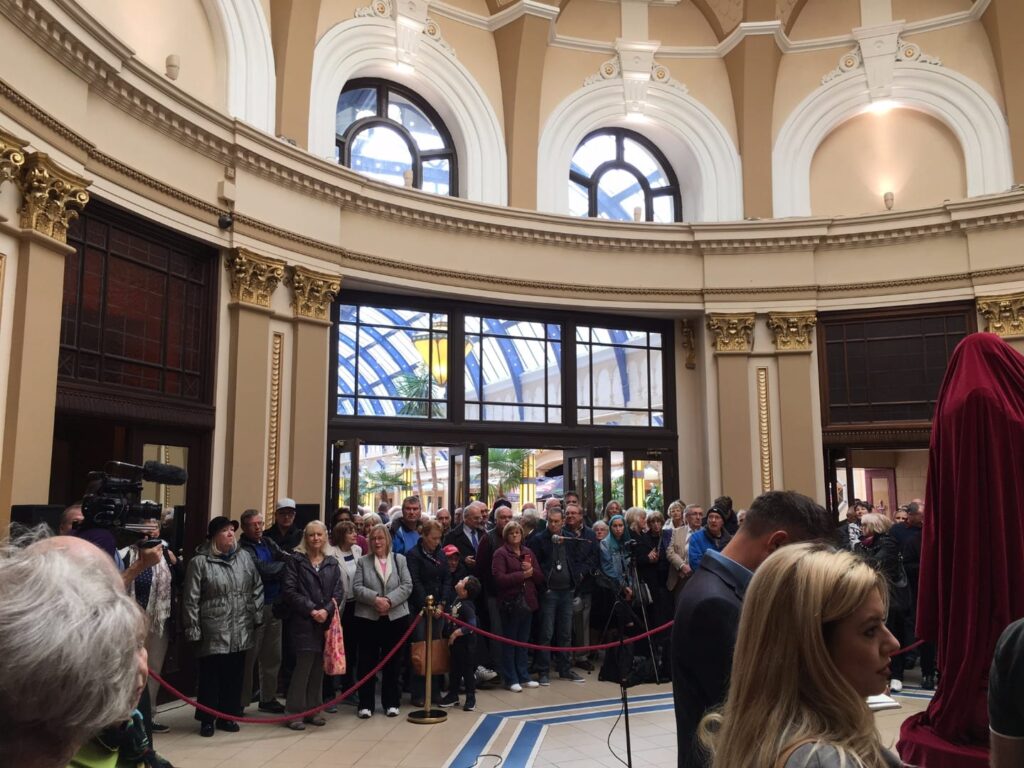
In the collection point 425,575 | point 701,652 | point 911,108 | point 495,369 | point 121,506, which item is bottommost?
point 425,575

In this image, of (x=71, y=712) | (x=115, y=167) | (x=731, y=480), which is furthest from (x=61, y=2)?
(x=731, y=480)

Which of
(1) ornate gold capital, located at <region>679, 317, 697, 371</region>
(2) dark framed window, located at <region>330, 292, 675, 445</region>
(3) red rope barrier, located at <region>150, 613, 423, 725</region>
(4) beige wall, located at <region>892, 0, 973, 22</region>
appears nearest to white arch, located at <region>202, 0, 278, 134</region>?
(2) dark framed window, located at <region>330, 292, 675, 445</region>

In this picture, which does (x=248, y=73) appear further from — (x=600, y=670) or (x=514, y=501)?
(x=600, y=670)

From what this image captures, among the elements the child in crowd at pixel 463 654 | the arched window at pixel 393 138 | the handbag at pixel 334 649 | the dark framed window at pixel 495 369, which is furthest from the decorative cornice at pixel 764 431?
the handbag at pixel 334 649

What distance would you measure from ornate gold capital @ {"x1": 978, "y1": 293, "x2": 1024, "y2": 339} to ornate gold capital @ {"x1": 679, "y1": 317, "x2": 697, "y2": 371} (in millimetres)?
4573

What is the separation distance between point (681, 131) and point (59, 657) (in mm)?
15138

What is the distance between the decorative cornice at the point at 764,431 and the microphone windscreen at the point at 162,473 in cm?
1127

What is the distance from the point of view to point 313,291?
11.3 meters

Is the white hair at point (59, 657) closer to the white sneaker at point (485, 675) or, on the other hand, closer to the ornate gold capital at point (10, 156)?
the ornate gold capital at point (10, 156)

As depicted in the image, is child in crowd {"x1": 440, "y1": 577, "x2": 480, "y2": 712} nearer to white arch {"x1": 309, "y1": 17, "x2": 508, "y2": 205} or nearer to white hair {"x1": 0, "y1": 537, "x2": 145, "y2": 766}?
white hair {"x1": 0, "y1": 537, "x2": 145, "y2": 766}

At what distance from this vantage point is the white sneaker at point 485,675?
28.8 feet

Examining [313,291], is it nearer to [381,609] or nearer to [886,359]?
[381,609]

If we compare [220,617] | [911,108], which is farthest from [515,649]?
[911,108]

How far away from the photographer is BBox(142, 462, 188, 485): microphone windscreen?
4.04m
